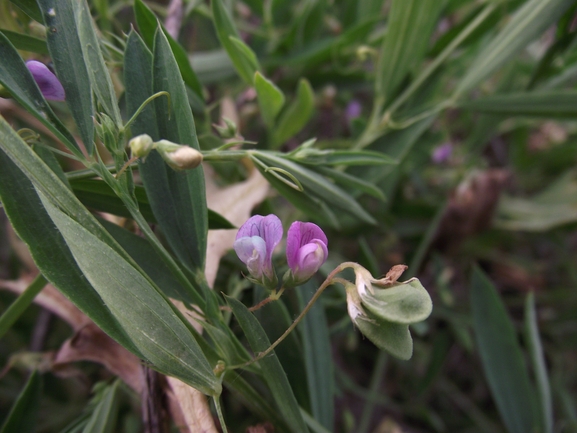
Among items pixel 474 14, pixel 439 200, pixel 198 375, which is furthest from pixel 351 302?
pixel 439 200

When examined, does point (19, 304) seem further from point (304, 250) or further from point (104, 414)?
point (304, 250)

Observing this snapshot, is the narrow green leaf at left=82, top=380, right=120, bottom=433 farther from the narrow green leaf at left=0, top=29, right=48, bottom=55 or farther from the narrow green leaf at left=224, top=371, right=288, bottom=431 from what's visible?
the narrow green leaf at left=0, top=29, right=48, bottom=55

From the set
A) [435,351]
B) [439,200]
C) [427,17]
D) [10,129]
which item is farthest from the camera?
[439,200]

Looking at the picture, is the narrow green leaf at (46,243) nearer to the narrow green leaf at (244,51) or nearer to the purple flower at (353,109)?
the narrow green leaf at (244,51)

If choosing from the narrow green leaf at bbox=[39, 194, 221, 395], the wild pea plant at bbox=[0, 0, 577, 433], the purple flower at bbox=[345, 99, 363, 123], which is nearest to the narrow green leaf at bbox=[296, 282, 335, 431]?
the wild pea plant at bbox=[0, 0, 577, 433]

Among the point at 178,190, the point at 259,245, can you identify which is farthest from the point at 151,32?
the point at 259,245

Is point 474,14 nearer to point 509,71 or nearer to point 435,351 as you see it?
point 509,71
